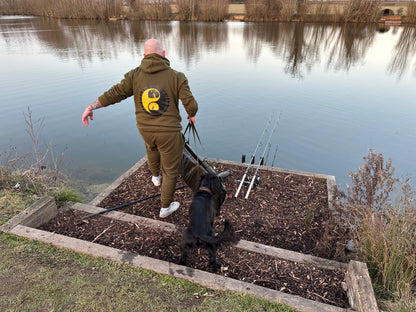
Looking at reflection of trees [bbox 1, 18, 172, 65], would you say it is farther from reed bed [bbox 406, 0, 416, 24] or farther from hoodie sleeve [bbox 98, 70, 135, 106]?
reed bed [bbox 406, 0, 416, 24]

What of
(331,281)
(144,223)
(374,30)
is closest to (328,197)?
(331,281)

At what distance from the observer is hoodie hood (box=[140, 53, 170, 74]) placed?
3.07 meters

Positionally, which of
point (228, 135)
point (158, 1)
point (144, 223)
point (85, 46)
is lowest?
point (228, 135)

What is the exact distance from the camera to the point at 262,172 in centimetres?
489

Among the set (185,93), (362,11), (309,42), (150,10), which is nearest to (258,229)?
(185,93)

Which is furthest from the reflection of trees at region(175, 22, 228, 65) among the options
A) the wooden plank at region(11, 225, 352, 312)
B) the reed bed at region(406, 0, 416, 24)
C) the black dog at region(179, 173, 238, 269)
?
the reed bed at region(406, 0, 416, 24)

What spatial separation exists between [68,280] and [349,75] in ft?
39.6

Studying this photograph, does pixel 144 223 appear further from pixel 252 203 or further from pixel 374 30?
pixel 374 30

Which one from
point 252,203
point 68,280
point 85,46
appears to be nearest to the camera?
point 68,280

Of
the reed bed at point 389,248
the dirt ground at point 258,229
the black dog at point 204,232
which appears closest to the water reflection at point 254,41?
the dirt ground at point 258,229

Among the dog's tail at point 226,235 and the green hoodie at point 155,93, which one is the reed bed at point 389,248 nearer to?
the dog's tail at point 226,235

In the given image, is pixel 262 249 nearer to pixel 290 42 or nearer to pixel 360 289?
pixel 360 289

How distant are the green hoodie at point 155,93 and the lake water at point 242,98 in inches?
111

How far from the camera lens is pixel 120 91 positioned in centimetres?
330
